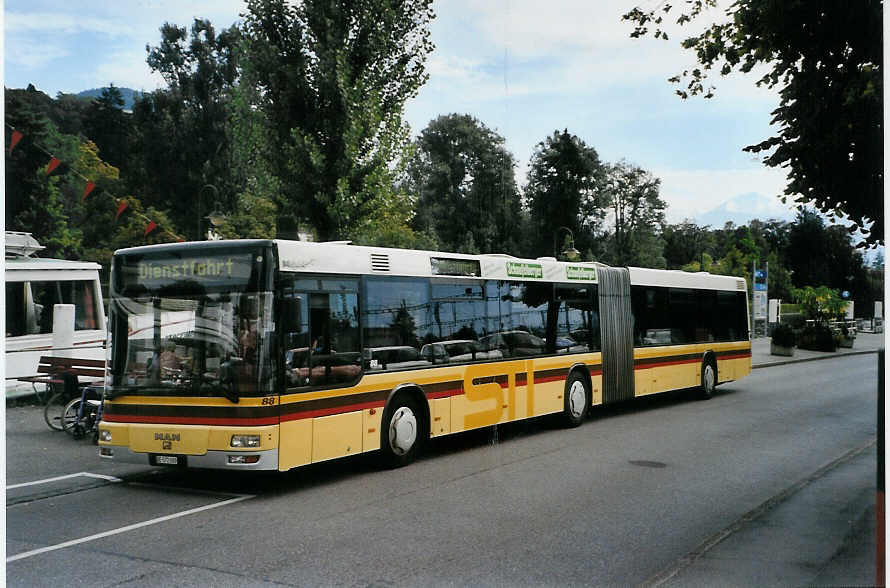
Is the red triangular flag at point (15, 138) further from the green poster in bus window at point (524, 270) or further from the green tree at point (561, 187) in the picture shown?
the green poster in bus window at point (524, 270)

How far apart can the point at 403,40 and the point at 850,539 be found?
11.6 metres

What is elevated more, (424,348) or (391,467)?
(424,348)

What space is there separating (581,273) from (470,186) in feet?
7.80

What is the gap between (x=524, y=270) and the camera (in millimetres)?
12969

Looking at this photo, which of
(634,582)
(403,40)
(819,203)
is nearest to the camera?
(634,582)

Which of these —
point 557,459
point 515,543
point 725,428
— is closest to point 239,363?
point 515,543

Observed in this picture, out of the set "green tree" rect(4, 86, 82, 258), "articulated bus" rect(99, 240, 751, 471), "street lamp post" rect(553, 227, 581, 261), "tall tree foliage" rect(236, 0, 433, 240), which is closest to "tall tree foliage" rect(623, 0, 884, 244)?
"articulated bus" rect(99, 240, 751, 471)

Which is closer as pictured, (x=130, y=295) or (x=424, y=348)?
(x=130, y=295)

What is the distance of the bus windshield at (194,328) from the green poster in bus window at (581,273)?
273 inches

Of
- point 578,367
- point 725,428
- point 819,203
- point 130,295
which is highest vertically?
point 819,203

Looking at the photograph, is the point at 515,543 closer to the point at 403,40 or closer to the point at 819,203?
the point at 819,203

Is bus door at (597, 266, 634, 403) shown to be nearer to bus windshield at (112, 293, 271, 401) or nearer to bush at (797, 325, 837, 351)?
bus windshield at (112, 293, 271, 401)

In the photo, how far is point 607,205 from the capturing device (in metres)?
15.7

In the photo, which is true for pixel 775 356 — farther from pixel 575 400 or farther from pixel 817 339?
pixel 575 400
